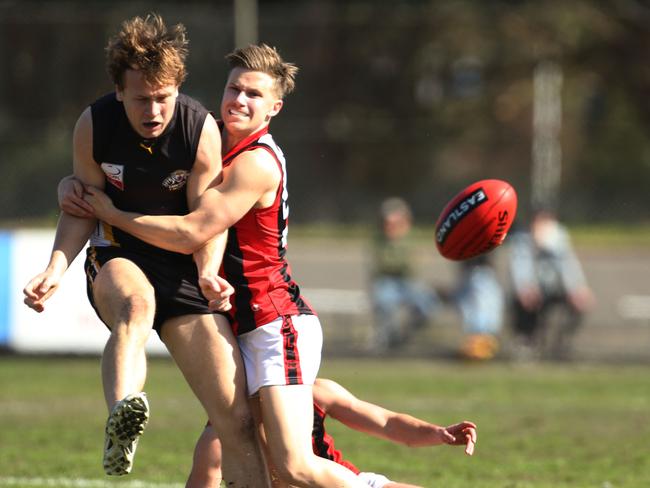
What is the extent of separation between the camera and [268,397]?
15.5 feet

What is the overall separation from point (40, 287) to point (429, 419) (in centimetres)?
495

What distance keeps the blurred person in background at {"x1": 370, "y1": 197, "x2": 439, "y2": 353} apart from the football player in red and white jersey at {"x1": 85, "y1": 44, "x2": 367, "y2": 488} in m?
8.54

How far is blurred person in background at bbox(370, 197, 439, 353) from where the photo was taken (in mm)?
13531

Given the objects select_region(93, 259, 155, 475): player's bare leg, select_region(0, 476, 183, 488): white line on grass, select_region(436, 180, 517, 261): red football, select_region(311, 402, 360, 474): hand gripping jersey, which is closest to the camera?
select_region(93, 259, 155, 475): player's bare leg

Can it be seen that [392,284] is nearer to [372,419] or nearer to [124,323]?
[372,419]

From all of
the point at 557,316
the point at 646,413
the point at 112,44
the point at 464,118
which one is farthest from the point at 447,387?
the point at 464,118

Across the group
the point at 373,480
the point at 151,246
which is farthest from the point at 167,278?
the point at 373,480

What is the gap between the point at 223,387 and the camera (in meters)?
4.71

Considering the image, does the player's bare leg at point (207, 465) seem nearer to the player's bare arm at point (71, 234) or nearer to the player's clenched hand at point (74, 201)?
the player's bare arm at point (71, 234)

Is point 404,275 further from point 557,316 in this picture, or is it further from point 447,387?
point 447,387

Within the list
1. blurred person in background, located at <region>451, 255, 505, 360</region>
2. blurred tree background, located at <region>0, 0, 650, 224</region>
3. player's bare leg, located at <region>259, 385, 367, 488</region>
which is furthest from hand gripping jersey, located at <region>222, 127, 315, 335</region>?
blurred tree background, located at <region>0, 0, 650, 224</region>

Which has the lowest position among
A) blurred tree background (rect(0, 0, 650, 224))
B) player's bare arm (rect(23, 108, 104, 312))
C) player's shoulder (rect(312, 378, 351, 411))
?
player's shoulder (rect(312, 378, 351, 411))

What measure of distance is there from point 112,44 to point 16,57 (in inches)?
541

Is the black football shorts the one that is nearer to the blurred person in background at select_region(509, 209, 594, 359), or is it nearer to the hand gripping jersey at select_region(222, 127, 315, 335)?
the hand gripping jersey at select_region(222, 127, 315, 335)
